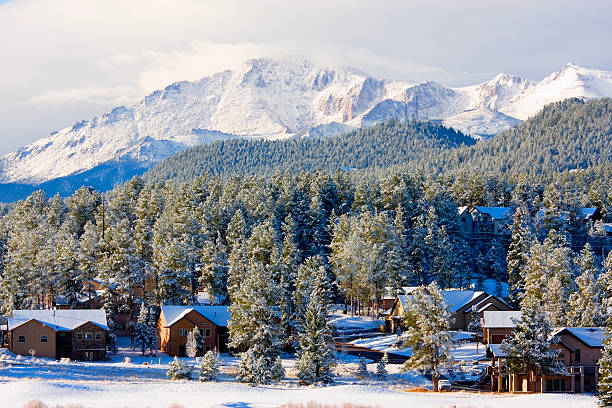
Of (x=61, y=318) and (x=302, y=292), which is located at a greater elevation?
(x=302, y=292)

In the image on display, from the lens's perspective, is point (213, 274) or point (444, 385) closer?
point (444, 385)

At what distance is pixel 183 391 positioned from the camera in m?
57.2

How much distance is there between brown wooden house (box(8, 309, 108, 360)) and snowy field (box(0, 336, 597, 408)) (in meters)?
5.44

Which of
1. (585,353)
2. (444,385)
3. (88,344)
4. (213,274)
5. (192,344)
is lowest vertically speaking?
(444,385)

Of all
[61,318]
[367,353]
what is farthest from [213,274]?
[367,353]

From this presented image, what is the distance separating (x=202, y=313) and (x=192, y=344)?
505cm

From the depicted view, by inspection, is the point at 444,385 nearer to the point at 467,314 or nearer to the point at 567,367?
the point at 567,367

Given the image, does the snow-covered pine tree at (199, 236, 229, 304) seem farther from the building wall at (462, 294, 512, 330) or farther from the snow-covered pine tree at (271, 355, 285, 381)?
the building wall at (462, 294, 512, 330)

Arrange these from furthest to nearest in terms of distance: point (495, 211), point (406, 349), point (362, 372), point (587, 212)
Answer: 1. point (495, 211)
2. point (587, 212)
3. point (406, 349)
4. point (362, 372)

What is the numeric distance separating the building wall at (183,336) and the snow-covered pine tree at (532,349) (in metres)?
33.3

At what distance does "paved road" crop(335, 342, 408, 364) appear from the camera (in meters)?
84.7

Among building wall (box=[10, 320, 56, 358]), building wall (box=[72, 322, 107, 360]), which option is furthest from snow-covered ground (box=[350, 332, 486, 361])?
building wall (box=[10, 320, 56, 358])

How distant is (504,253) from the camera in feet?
414

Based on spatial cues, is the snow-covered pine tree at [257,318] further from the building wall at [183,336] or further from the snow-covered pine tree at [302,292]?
the building wall at [183,336]
